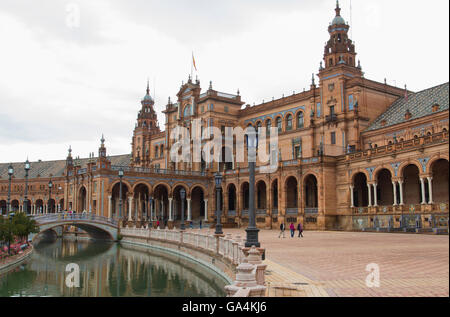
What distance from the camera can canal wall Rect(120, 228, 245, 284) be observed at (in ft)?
63.0

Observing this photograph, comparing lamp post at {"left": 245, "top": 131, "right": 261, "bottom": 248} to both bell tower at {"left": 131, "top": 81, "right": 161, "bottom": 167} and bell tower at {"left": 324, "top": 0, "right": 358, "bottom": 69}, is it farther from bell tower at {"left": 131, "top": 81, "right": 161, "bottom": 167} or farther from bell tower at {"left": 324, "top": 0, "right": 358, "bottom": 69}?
bell tower at {"left": 131, "top": 81, "right": 161, "bottom": 167}

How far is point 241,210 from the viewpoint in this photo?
6000 cm

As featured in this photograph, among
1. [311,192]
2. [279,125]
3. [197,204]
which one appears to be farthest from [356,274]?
[197,204]

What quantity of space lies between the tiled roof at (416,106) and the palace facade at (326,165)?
16cm

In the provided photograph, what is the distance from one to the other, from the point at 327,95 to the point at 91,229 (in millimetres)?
31981

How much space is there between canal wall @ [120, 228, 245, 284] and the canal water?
0.52 meters

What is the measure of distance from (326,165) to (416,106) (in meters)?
11.6

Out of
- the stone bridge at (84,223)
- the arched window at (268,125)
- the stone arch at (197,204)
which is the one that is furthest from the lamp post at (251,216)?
the stone arch at (197,204)

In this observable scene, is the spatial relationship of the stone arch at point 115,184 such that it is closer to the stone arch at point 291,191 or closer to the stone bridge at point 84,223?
the stone bridge at point 84,223

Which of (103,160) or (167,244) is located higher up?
(103,160)

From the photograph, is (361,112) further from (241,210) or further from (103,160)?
(103,160)

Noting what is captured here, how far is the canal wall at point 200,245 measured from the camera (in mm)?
19203
